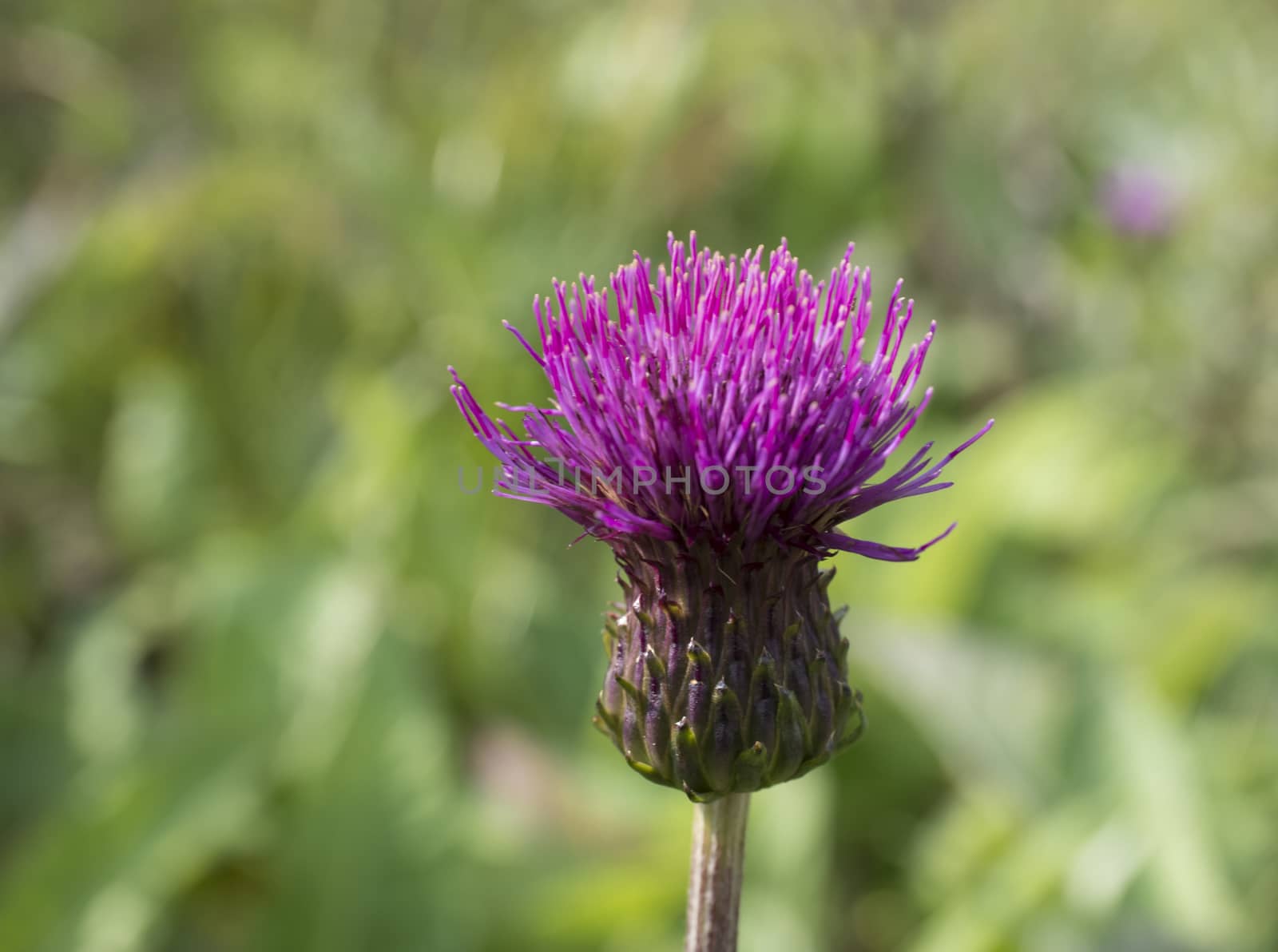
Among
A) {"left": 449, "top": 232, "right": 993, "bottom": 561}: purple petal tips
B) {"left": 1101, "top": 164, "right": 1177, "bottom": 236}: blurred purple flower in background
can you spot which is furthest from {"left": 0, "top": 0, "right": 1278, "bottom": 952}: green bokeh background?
{"left": 449, "top": 232, "right": 993, "bottom": 561}: purple petal tips

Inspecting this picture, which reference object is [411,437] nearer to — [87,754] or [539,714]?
[539,714]

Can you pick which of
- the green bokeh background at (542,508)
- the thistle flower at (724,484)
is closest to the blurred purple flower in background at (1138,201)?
the green bokeh background at (542,508)

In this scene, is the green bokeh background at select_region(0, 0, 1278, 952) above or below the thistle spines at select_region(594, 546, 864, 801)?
above

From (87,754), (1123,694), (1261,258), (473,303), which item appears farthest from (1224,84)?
(87,754)

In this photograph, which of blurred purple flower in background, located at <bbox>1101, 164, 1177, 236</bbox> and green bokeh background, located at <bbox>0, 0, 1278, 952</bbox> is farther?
blurred purple flower in background, located at <bbox>1101, 164, 1177, 236</bbox>

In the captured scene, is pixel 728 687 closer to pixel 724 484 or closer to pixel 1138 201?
pixel 724 484

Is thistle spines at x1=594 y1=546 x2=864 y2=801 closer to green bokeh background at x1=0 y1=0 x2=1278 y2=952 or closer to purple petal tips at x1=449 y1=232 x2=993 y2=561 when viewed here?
purple petal tips at x1=449 y1=232 x2=993 y2=561
